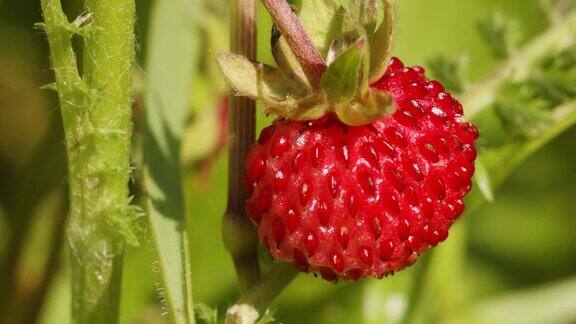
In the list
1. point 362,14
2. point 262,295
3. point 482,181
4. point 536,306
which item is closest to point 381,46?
point 362,14

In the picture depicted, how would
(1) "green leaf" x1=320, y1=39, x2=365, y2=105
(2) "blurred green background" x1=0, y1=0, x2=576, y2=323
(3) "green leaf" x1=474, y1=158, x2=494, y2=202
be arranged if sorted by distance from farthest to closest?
(2) "blurred green background" x1=0, y1=0, x2=576, y2=323, (3) "green leaf" x1=474, y1=158, x2=494, y2=202, (1) "green leaf" x1=320, y1=39, x2=365, y2=105

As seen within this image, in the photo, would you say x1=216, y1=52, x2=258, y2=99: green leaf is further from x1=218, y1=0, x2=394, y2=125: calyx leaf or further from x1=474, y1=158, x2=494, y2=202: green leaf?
x1=474, y1=158, x2=494, y2=202: green leaf

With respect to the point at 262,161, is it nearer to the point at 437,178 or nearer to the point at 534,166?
the point at 437,178

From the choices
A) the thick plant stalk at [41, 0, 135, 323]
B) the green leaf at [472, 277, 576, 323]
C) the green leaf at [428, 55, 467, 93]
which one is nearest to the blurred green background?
the green leaf at [472, 277, 576, 323]

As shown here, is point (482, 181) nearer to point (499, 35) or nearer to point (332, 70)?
point (499, 35)

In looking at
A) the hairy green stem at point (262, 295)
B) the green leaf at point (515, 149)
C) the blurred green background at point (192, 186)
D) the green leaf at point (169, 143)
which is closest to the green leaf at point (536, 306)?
the blurred green background at point (192, 186)

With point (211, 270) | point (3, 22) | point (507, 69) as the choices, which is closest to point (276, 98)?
point (507, 69)
